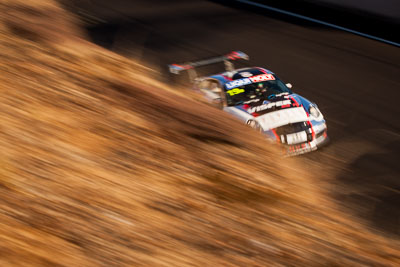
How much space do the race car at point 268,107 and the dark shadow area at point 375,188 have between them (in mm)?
817

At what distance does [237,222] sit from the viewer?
4633mm

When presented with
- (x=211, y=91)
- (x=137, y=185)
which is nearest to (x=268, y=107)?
(x=211, y=91)

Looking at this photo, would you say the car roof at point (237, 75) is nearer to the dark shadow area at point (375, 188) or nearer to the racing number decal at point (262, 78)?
the racing number decal at point (262, 78)

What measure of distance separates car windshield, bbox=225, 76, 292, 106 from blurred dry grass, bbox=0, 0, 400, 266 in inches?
120

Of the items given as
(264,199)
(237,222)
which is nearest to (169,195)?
(237,222)

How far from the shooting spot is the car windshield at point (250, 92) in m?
9.53

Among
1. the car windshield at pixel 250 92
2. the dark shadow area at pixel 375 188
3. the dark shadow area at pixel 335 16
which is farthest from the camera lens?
the dark shadow area at pixel 335 16

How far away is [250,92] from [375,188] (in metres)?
2.72

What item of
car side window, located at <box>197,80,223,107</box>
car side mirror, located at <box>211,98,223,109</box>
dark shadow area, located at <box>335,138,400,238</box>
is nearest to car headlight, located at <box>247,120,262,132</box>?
car side mirror, located at <box>211,98,223,109</box>

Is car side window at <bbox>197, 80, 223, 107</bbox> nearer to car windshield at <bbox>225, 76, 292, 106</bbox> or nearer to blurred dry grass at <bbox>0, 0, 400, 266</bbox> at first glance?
car windshield at <bbox>225, 76, 292, 106</bbox>

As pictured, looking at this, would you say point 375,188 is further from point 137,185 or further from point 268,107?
point 137,185

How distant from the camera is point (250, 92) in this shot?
9633 mm

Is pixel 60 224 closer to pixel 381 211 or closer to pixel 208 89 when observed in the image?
pixel 381 211

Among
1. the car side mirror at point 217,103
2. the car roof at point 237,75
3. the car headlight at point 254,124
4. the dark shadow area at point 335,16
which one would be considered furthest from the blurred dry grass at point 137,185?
the dark shadow area at point 335,16
